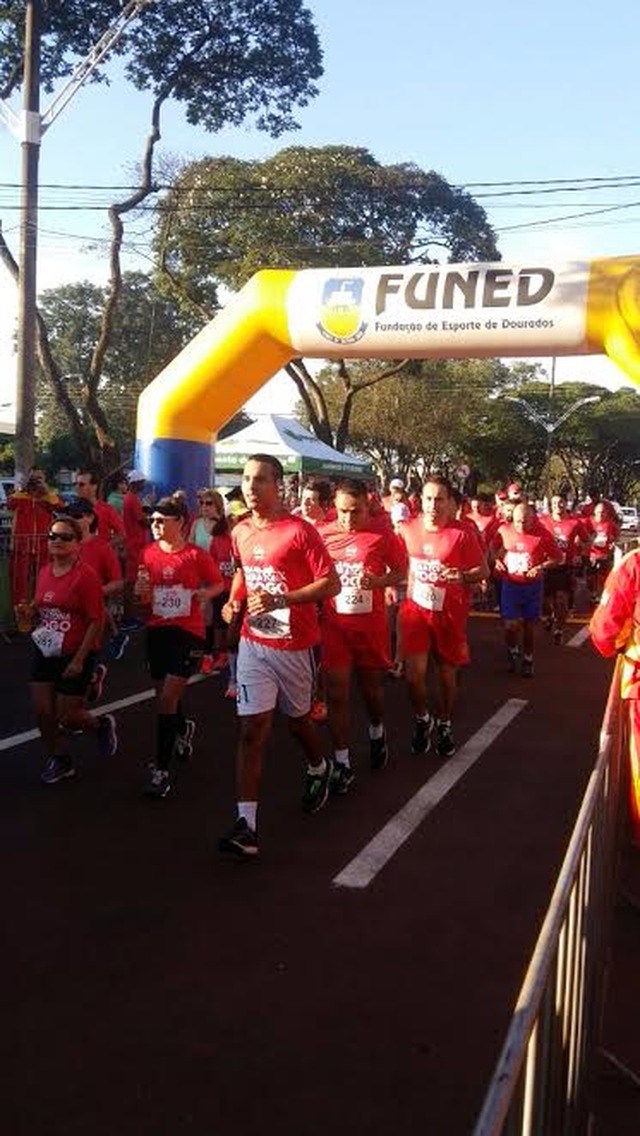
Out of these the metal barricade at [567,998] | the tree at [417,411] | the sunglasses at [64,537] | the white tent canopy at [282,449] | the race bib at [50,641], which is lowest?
the metal barricade at [567,998]

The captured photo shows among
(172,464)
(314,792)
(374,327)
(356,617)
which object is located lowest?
(314,792)

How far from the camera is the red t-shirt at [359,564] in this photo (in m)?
6.87

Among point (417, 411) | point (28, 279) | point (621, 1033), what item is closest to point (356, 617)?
point (621, 1033)

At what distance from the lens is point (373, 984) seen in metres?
4.00

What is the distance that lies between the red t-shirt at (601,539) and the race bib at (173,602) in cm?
1141

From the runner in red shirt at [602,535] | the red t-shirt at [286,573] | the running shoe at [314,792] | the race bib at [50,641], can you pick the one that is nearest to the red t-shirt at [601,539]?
the runner in red shirt at [602,535]

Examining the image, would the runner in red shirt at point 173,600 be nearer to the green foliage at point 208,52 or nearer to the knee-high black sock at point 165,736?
the knee-high black sock at point 165,736

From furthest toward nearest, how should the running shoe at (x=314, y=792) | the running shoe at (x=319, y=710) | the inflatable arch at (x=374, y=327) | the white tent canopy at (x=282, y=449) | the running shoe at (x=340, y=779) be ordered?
1. the white tent canopy at (x=282, y=449)
2. the inflatable arch at (x=374, y=327)
3. the running shoe at (x=319, y=710)
4. the running shoe at (x=340, y=779)
5. the running shoe at (x=314, y=792)

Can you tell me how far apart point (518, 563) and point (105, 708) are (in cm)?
444

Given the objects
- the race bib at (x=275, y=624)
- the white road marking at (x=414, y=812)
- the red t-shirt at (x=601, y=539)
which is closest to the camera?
the white road marking at (x=414, y=812)

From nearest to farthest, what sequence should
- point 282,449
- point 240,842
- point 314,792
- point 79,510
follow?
point 240,842 → point 314,792 → point 79,510 → point 282,449

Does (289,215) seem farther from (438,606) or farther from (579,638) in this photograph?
(438,606)

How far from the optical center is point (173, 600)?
6578 millimetres

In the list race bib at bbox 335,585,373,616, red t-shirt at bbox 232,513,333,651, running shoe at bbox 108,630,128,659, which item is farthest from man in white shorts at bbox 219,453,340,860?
running shoe at bbox 108,630,128,659
